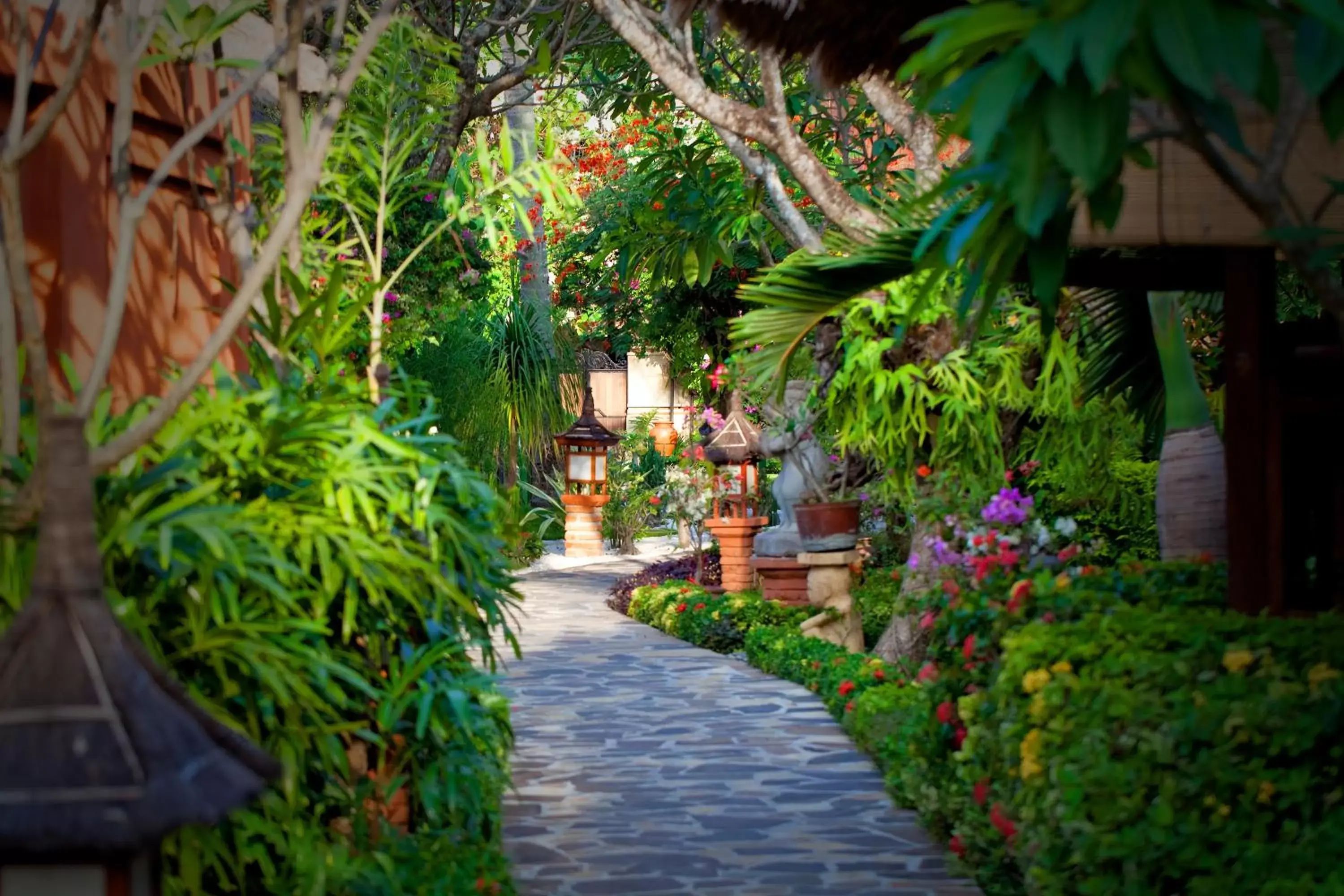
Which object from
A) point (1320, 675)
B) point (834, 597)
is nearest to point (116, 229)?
point (1320, 675)

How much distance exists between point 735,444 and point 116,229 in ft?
34.9

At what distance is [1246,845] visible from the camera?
3.78 meters

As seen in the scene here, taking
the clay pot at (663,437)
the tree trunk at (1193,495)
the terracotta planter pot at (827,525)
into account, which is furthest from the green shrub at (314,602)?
the clay pot at (663,437)

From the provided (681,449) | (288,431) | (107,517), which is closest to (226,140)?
(288,431)

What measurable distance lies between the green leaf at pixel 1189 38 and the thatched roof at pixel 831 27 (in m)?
3.74

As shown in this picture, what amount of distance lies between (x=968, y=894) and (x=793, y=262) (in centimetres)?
373

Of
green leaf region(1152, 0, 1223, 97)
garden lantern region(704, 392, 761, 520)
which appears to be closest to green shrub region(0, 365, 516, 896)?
green leaf region(1152, 0, 1223, 97)

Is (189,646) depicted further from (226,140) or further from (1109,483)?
(1109,483)

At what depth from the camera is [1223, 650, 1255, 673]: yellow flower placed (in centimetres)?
423

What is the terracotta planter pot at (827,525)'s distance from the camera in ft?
41.7

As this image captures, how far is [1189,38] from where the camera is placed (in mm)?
2492

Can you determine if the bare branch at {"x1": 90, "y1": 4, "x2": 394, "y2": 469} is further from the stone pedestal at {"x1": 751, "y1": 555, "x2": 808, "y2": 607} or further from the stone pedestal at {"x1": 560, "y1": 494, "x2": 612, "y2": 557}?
Answer: the stone pedestal at {"x1": 560, "y1": 494, "x2": 612, "y2": 557}

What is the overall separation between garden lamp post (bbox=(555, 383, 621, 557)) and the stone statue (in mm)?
8611

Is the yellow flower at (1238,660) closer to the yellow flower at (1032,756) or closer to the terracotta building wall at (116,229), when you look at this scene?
the yellow flower at (1032,756)
